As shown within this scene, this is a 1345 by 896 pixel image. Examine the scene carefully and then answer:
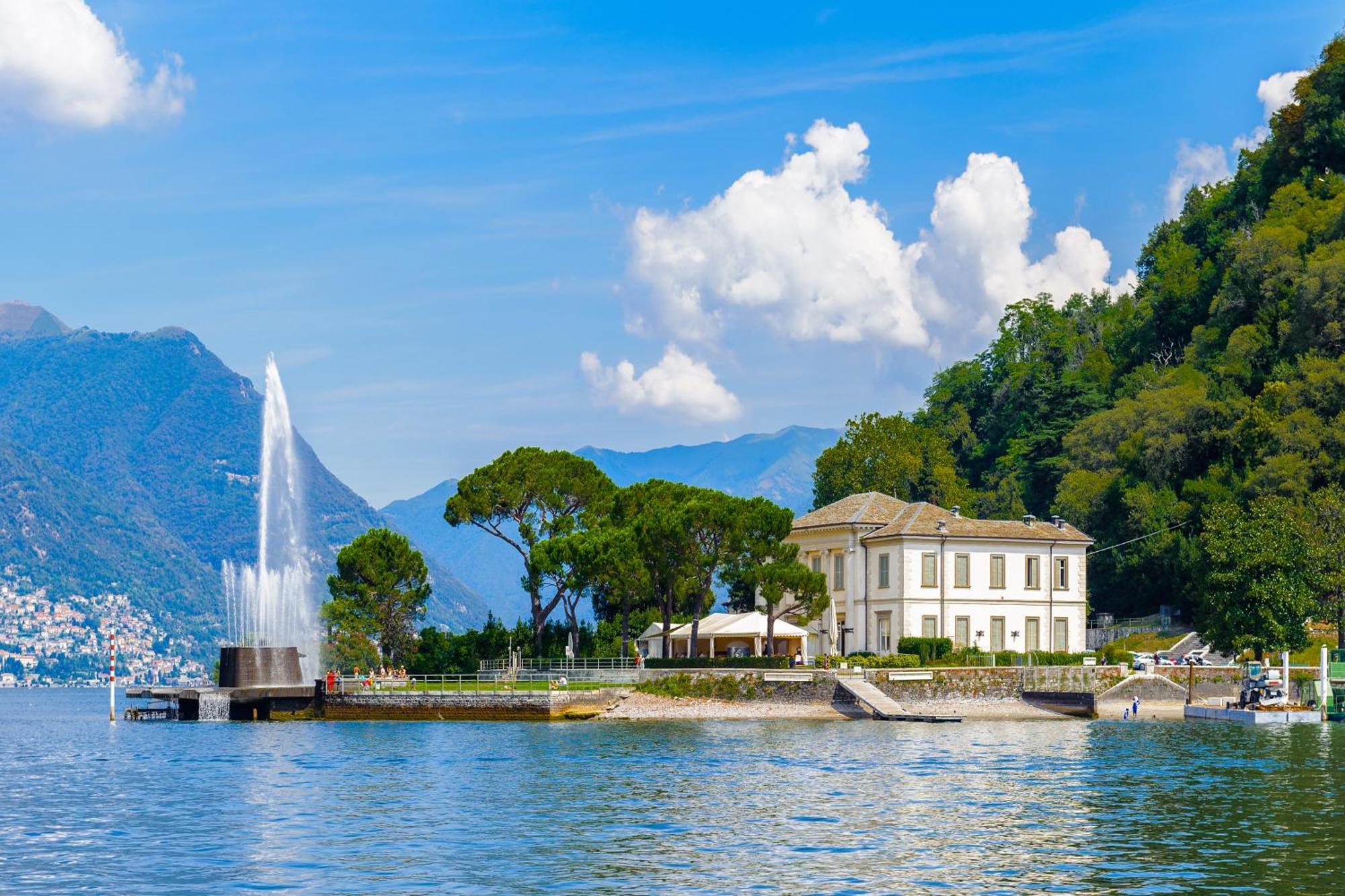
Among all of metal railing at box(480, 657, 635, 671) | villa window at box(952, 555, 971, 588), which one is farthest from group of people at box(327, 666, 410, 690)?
villa window at box(952, 555, 971, 588)

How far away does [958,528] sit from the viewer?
8144 cm

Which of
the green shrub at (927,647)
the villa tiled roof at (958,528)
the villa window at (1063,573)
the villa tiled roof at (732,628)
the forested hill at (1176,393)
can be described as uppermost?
the forested hill at (1176,393)

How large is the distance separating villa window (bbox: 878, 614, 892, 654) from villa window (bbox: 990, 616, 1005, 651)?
5279 millimetres

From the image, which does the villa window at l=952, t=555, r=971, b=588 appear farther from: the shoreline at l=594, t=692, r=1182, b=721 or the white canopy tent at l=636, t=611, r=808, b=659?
the shoreline at l=594, t=692, r=1182, b=721

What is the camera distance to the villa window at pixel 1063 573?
275 ft

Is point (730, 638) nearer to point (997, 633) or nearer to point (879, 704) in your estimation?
point (997, 633)

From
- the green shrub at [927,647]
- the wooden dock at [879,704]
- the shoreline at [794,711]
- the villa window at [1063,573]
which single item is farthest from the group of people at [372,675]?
the villa window at [1063,573]

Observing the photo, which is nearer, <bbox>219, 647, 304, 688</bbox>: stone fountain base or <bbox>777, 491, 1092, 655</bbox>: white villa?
<bbox>219, 647, 304, 688</bbox>: stone fountain base

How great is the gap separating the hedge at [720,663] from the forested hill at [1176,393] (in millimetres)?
27233

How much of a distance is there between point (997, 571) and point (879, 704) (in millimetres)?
15863

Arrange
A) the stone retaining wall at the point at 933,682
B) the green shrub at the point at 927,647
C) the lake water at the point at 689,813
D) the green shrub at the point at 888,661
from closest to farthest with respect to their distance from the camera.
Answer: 1. the lake water at the point at 689,813
2. the stone retaining wall at the point at 933,682
3. the green shrub at the point at 888,661
4. the green shrub at the point at 927,647

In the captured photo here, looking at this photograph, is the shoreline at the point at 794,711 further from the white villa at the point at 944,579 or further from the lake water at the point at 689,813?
the white villa at the point at 944,579

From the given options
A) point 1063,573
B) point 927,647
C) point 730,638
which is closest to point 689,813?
point 927,647

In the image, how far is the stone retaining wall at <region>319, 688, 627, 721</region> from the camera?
68750 millimetres
